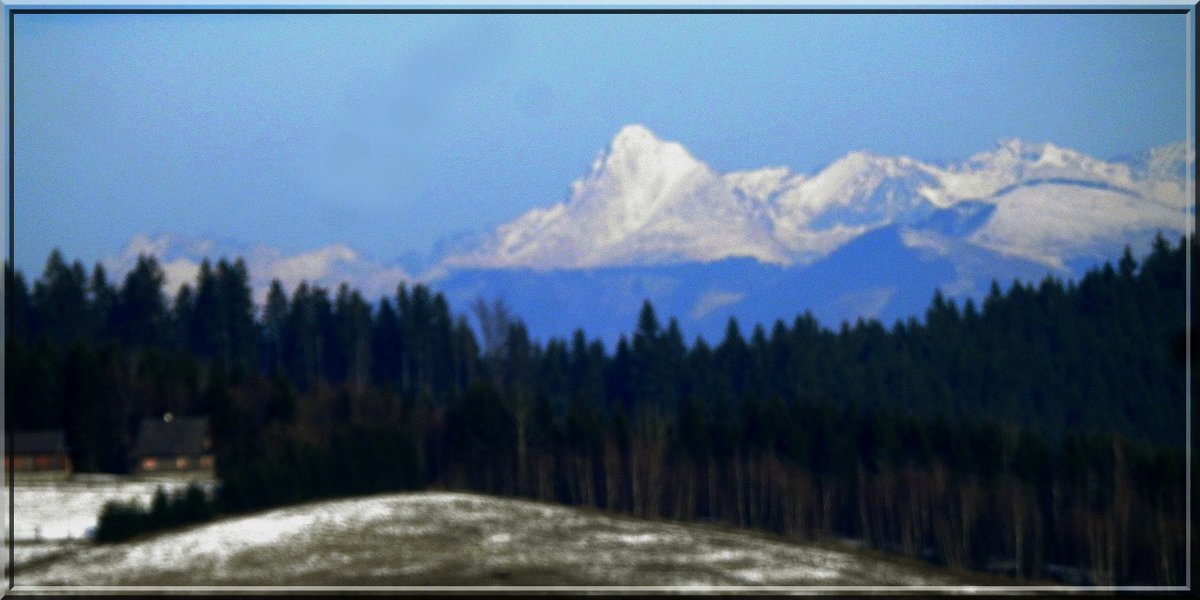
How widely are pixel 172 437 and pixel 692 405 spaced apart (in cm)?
2429

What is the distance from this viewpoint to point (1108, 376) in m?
71.6

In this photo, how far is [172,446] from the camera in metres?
66.1

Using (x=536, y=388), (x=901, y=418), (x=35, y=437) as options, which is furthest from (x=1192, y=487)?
(x=35, y=437)

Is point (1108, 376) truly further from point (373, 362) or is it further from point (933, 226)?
point (373, 362)

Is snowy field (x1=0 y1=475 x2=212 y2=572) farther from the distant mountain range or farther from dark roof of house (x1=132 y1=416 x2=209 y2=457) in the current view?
the distant mountain range

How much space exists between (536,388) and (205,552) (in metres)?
28.2

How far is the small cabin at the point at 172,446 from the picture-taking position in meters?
65.7

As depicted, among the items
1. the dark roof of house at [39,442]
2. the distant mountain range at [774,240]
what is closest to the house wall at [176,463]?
the dark roof of house at [39,442]

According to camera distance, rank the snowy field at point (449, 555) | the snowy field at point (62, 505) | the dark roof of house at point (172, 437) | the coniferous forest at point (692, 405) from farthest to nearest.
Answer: the dark roof of house at point (172, 437), the coniferous forest at point (692, 405), the snowy field at point (62, 505), the snowy field at point (449, 555)

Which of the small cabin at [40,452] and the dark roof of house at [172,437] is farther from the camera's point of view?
the dark roof of house at [172,437]

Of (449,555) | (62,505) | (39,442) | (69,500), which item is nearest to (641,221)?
(449,555)

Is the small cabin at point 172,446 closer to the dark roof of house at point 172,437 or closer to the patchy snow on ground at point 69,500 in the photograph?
the dark roof of house at point 172,437

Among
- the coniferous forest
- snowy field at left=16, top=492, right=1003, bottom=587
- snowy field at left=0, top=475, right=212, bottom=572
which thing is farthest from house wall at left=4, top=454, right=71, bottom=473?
snowy field at left=16, top=492, right=1003, bottom=587

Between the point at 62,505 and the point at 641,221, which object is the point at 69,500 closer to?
the point at 62,505
